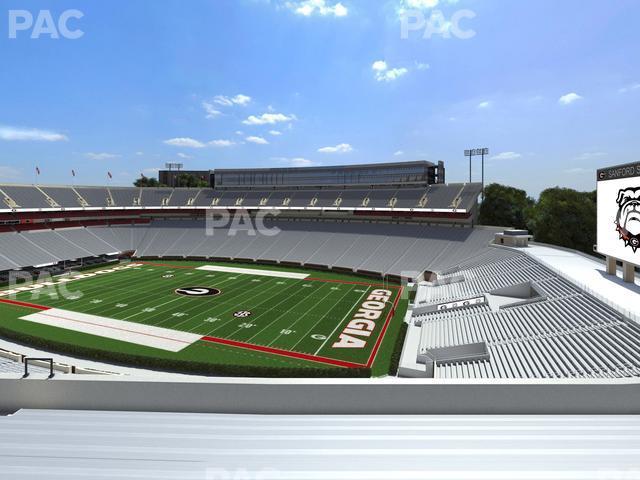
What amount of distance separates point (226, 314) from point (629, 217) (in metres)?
23.0

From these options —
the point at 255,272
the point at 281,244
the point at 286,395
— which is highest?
the point at 281,244

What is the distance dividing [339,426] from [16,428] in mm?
4533

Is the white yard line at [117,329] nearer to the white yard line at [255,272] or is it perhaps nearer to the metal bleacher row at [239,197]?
the white yard line at [255,272]

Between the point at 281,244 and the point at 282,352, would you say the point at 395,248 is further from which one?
the point at 282,352

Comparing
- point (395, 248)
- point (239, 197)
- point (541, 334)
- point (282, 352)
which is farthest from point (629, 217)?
point (239, 197)

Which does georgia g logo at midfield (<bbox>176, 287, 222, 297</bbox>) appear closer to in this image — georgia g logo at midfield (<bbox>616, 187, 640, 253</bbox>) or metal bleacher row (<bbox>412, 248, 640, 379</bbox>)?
metal bleacher row (<bbox>412, 248, 640, 379</bbox>)

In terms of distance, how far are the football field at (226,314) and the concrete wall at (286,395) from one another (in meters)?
12.6

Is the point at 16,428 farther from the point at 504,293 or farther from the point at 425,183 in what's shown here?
the point at 425,183

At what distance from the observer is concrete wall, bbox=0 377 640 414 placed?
589 cm

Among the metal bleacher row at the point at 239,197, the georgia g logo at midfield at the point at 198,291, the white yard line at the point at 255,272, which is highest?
the metal bleacher row at the point at 239,197

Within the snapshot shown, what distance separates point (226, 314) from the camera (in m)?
25.8

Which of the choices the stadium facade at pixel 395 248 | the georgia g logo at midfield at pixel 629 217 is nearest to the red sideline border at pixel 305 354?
the stadium facade at pixel 395 248

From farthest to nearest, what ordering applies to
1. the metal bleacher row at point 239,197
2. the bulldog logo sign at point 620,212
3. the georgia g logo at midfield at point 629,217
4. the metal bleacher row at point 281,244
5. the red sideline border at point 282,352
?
the metal bleacher row at point 239,197
the metal bleacher row at point 281,244
the red sideline border at point 282,352
the bulldog logo sign at point 620,212
the georgia g logo at midfield at point 629,217

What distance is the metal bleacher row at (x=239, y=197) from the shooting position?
43.6 metres
